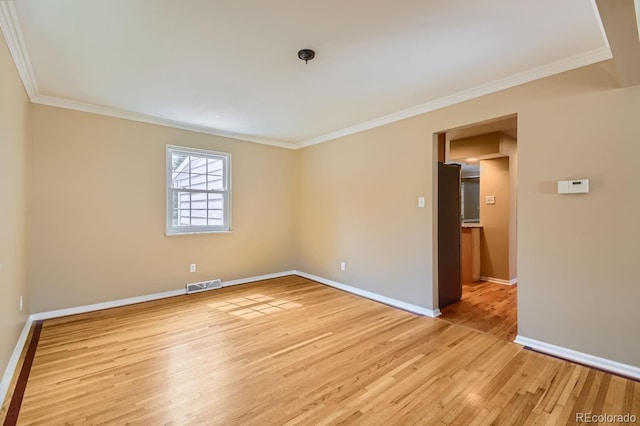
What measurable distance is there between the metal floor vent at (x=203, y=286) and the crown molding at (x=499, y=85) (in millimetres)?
3138

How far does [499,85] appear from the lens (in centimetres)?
286

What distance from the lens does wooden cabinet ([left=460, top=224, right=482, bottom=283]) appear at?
5.05m

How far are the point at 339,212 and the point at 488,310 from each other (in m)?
2.39

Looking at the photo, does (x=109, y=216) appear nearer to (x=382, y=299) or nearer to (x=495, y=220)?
(x=382, y=299)

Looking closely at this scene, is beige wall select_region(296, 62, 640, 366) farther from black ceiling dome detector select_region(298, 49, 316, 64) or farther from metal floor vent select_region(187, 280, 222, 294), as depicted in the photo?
metal floor vent select_region(187, 280, 222, 294)

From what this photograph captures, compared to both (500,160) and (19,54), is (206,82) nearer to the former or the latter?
(19,54)

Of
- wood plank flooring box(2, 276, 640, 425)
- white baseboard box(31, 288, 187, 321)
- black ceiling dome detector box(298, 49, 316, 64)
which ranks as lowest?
wood plank flooring box(2, 276, 640, 425)

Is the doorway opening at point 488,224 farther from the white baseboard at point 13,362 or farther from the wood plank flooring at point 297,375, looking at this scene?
the white baseboard at point 13,362

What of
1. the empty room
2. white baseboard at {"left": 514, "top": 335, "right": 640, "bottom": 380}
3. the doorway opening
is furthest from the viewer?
the doorway opening

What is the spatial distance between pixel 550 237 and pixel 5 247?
4318 mm

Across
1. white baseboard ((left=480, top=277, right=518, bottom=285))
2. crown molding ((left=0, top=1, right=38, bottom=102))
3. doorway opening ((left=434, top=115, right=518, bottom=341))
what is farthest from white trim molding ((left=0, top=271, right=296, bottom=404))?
white baseboard ((left=480, top=277, right=518, bottom=285))

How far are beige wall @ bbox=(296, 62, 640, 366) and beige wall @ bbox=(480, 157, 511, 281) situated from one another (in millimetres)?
2254

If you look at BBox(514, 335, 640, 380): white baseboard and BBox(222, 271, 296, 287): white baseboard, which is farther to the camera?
BBox(222, 271, 296, 287): white baseboard

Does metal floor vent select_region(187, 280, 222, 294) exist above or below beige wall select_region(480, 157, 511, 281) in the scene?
below
